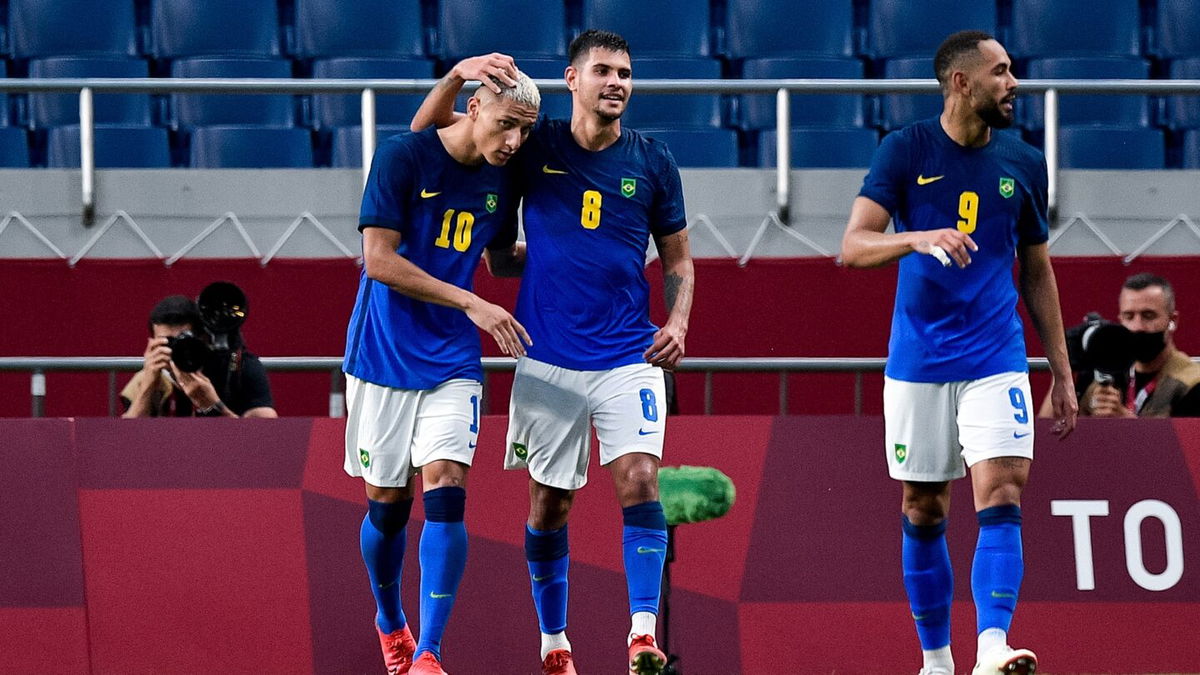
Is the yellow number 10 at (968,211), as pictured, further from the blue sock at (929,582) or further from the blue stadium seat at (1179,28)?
the blue stadium seat at (1179,28)

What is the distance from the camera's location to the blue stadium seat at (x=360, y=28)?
11117mm

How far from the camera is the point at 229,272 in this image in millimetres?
8031

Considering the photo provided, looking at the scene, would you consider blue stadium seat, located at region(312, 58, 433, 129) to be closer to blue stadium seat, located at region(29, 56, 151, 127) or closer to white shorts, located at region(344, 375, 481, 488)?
blue stadium seat, located at region(29, 56, 151, 127)

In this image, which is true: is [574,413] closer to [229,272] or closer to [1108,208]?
[229,272]

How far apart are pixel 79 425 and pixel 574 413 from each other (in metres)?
2.19

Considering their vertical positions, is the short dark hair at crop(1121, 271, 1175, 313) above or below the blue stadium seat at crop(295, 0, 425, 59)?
below

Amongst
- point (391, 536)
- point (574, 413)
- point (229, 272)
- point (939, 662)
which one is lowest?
point (939, 662)

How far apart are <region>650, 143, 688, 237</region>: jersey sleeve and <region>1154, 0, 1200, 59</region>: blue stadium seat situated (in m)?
6.87

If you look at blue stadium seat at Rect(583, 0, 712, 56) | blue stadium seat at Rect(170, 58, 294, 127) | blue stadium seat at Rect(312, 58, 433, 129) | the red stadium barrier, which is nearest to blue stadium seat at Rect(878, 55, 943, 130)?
blue stadium seat at Rect(583, 0, 712, 56)

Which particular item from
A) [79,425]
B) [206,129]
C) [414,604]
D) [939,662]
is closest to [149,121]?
[206,129]

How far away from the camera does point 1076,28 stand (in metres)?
11.6

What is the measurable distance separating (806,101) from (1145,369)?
4.02 meters

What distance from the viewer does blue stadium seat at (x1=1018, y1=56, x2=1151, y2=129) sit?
35.8 feet

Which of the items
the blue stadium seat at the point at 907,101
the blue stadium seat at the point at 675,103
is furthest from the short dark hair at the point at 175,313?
the blue stadium seat at the point at 907,101
